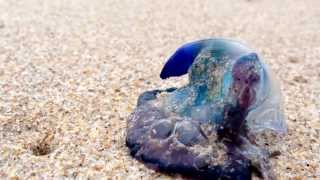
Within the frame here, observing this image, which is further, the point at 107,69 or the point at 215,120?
the point at 107,69

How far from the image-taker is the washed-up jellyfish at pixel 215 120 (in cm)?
199

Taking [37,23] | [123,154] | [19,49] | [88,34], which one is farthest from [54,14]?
[123,154]

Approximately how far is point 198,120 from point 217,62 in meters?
0.29

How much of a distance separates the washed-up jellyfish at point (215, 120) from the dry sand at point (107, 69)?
13 centimetres

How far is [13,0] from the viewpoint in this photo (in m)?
4.64

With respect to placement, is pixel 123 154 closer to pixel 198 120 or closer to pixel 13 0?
pixel 198 120

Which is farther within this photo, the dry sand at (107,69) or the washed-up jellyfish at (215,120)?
the dry sand at (107,69)

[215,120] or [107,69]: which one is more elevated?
[215,120]

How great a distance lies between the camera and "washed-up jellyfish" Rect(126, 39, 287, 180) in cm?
199

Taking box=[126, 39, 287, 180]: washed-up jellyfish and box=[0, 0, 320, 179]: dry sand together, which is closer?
box=[126, 39, 287, 180]: washed-up jellyfish

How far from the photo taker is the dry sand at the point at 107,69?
2193 mm

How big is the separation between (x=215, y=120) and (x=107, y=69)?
4.38ft

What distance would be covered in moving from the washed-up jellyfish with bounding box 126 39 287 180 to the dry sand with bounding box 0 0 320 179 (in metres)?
0.13

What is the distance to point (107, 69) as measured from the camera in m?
3.22
